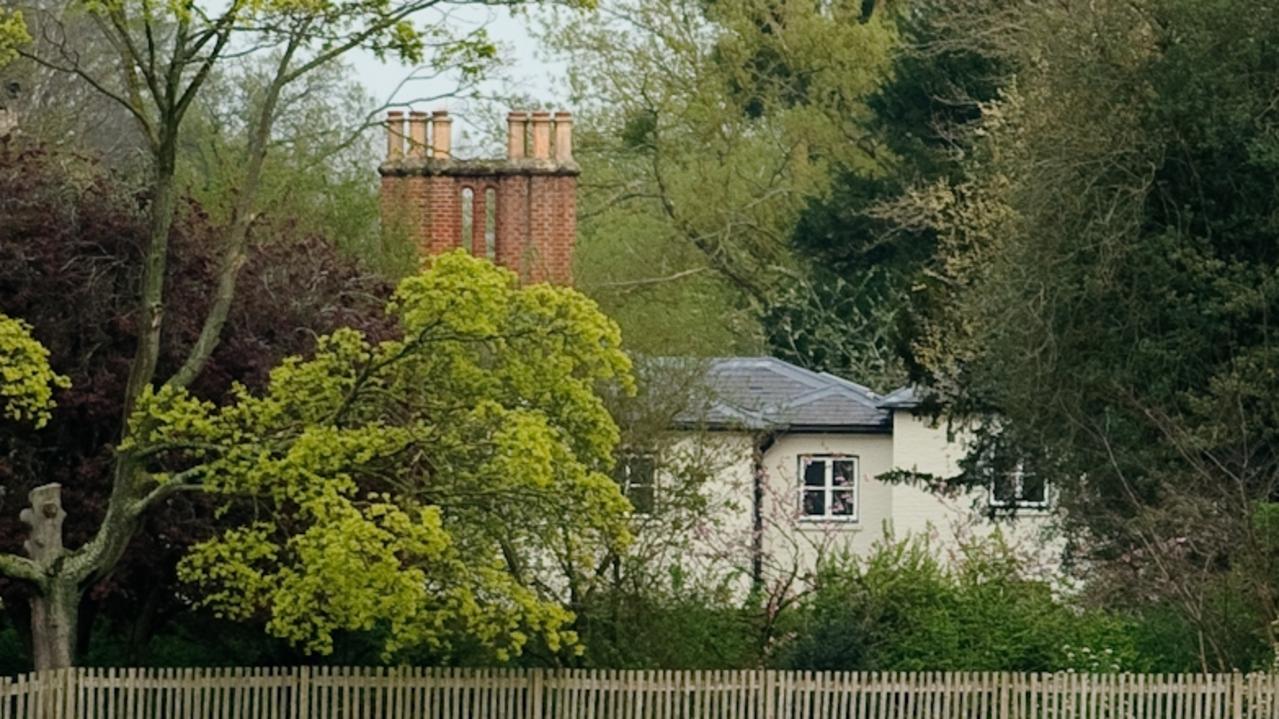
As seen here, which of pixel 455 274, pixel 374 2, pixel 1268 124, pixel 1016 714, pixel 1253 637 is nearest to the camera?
pixel 455 274

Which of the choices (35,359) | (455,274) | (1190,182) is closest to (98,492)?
(35,359)

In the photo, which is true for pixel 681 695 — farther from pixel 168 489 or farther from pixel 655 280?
pixel 655 280

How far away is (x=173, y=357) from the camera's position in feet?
76.8

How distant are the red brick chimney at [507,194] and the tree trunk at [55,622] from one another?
16.1m

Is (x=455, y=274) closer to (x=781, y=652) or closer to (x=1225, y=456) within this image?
(x=781, y=652)

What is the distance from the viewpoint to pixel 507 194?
37.8 m

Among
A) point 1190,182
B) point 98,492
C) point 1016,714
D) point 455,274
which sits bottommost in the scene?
point 1016,714

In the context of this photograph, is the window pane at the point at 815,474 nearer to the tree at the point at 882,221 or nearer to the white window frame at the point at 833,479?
the white window frame at the point at 833,479

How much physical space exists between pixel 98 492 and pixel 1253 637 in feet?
38.4

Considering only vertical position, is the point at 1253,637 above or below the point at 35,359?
below

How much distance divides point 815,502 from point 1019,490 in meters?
5.73

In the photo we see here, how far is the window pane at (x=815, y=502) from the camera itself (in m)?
40.2

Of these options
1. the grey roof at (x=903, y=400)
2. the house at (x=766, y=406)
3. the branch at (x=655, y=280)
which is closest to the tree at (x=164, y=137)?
the house at (x=766, y=406)

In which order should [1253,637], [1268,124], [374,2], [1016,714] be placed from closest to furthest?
[374,2]
[1016,714]
[1253,637]
[1268,124]
